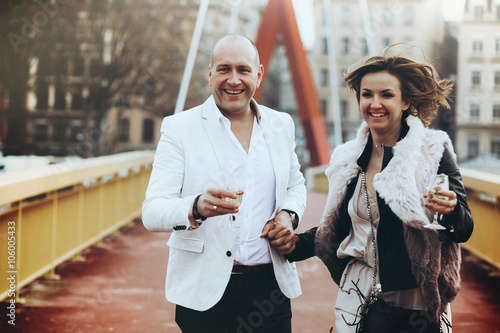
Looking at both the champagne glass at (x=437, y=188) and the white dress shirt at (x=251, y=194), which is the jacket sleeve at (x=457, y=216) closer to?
the champagne glass at (x=437, y=188)

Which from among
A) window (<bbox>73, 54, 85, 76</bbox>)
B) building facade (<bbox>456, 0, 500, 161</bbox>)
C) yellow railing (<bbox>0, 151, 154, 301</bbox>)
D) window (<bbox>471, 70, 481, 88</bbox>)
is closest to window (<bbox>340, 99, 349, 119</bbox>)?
building facade (<bbox>456, 0, 500, 161</bbox>)

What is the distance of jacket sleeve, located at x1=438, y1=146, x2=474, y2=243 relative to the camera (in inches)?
93.8

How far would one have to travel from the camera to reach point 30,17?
18.4 metres

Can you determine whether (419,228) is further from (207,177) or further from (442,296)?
(207,177)

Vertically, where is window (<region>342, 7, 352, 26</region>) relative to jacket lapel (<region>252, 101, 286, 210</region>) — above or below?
above

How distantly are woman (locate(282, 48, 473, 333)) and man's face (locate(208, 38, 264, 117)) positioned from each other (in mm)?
471

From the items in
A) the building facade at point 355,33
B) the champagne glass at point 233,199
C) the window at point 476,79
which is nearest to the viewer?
the champagne glass at point 233,199

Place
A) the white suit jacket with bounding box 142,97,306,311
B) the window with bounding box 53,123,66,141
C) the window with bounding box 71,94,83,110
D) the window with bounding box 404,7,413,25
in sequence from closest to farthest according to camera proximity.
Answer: the white suit jacket with bounding box 142,97,306,311
the window with bounding box 71,94,83,110
the window with bounding box 53,123,66,141
the window with bounding box 404,7,413,25

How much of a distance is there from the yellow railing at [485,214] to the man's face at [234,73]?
4708mm

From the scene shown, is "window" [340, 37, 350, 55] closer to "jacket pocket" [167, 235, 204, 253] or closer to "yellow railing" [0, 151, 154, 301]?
"yellow railing" [0, 151, 154, 301]

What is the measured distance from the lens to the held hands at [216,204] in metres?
2.38

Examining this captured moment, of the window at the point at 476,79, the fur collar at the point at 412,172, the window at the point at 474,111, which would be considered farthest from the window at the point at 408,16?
the fur collar at the point at 412,172

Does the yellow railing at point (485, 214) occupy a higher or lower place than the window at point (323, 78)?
lower

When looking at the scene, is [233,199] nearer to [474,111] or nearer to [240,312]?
[240,312]
